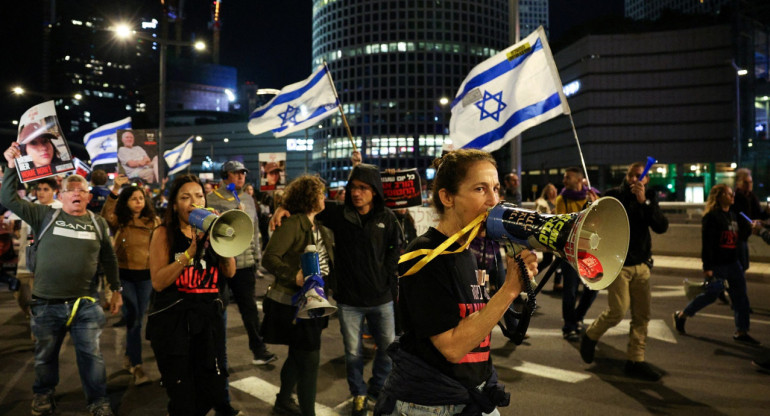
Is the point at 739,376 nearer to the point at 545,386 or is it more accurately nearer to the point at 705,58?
the point at 545,386

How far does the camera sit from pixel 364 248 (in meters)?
4.46

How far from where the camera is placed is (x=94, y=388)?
4305 mm

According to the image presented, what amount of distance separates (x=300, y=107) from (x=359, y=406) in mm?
7550

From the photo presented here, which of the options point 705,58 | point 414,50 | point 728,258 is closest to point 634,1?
point 414,50

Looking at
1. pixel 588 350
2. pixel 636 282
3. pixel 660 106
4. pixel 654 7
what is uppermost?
pixel 654 7

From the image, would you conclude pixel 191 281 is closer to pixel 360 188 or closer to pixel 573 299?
pixel 360 188

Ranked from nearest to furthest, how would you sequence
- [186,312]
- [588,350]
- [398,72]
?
[186,312] → [588,350] → [398,72]

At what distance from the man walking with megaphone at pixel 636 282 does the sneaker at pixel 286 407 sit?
122 inches

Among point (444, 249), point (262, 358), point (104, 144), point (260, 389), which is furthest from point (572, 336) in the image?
point (104, 144)

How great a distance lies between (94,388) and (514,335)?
3842mm

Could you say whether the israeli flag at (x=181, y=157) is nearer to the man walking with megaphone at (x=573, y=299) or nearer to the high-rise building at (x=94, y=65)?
the man walking with megaphone at (x=573, y=299)

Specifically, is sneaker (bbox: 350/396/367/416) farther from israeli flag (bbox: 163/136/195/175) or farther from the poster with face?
israeli flag (bbox: 163/136/195/175)

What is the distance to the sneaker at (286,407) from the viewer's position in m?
4.28

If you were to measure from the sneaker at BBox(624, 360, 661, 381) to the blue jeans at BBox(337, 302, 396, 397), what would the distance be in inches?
100
